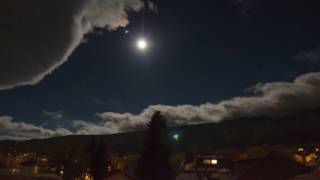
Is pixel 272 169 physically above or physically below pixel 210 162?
below

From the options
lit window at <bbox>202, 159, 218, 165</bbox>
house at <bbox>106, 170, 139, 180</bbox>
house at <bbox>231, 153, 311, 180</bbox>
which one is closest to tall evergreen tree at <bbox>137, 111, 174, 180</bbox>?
house at <bbox>231, 153, 311, 180</bbox>

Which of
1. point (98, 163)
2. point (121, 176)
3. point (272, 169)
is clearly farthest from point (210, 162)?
point (272, 169)

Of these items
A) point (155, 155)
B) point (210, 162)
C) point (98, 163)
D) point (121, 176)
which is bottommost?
point (121, 176)

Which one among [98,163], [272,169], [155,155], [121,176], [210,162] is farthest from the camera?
[210,162]

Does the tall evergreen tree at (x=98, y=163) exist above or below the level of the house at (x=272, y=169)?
above

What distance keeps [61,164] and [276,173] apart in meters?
85.3

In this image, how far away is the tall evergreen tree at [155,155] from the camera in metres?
62.4

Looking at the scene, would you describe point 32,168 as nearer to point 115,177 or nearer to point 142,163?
point 115,177

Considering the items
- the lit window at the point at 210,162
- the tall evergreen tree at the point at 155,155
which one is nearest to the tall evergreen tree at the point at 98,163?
the tall evergreen tree at the point at 155,155

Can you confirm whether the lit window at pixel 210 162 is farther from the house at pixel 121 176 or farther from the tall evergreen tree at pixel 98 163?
the house at pixel 121 176

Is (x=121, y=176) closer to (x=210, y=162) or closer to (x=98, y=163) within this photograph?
(x=98, y=163)

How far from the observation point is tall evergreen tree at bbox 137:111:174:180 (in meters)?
62.4

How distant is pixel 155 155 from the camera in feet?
210

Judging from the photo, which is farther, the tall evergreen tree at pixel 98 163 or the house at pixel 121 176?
the tall evergreen tree at pixel 98 163
